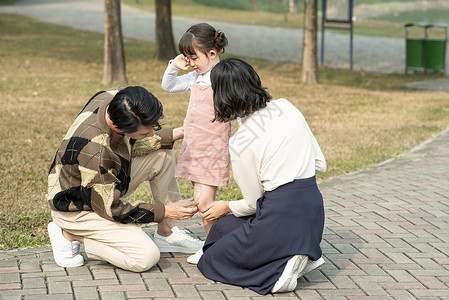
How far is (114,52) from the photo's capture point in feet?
41.3

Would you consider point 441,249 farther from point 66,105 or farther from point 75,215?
point 66,105

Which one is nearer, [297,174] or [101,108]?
[297,174]

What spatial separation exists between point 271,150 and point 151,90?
341 inches

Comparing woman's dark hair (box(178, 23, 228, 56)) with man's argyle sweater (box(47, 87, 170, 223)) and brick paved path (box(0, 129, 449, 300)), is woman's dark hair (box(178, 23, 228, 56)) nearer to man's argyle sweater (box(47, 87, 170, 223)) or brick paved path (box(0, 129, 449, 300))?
man's argyle sweater (box(47, 87, 170, 223))

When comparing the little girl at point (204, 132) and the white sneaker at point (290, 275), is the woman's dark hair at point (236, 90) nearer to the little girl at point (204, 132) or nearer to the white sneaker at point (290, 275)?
the little girl at point (204, 132)

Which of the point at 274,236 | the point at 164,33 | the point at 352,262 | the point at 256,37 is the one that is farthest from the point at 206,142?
the point at 256,37

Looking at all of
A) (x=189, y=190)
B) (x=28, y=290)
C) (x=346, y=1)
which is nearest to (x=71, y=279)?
(x=28, y=290)

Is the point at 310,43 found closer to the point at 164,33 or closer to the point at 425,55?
the point at 425,55

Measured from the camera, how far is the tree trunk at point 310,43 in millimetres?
13484

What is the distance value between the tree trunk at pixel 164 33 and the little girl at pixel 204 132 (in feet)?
40.1

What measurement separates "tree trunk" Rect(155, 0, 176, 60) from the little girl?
12217 mm

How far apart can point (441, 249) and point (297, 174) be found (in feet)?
4.80

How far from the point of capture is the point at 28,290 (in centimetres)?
373

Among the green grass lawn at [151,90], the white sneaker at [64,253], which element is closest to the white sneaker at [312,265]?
the white sneaker at [64,253]
